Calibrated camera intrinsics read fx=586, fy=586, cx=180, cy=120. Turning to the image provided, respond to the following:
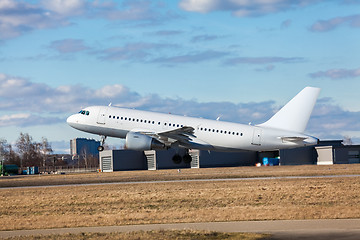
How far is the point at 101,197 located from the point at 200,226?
16938mm

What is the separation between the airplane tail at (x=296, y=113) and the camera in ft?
186

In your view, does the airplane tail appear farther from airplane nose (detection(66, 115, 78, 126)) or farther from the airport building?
the airport building

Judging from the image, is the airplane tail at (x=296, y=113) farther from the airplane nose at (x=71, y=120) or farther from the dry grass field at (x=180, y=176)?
the airplane nose at (x=71, y=120)

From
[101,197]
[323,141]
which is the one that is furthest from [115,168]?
[101,197]

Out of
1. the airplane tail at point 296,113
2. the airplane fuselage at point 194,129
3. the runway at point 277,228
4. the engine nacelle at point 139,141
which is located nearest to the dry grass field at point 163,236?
the runway at point 277,228

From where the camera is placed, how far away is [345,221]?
2233 cm

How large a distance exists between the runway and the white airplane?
A: 95.9 feet

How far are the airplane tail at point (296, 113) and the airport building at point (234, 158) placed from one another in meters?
48.0

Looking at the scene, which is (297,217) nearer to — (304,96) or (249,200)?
(249,200)

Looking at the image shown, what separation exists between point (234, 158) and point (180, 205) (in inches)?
3232

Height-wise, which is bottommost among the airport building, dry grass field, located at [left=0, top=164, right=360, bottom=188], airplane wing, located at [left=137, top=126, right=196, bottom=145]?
dry grass field, located at [left=0, top=164, right=360, bottom=188]

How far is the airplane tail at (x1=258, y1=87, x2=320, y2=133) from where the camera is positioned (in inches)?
2231

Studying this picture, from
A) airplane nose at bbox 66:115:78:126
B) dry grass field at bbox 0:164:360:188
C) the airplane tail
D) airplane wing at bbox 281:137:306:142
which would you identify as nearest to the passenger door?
airplane nose at bbox 66:115:78:126

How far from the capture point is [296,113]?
187 ft
